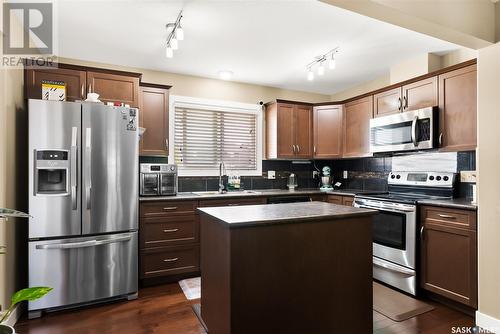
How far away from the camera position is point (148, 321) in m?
2.43

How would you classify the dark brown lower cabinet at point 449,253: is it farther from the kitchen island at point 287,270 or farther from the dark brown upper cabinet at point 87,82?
the dark brown upper cabinet at point 87,82

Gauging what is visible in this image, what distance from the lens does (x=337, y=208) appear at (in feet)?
7.03

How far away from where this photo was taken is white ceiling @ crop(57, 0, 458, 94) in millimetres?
2383

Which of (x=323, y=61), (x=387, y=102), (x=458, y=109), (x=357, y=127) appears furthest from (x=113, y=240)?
(x=458, y=109)

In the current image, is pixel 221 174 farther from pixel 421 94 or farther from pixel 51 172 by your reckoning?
pixel 421 94

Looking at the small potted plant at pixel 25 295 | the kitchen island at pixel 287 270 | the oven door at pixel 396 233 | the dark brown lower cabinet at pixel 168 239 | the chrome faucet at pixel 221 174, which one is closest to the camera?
the small potted plant at pixel 25 295

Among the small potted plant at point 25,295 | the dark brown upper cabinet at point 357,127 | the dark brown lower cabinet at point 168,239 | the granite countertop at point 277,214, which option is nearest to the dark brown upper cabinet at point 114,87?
the dark brown lower cabinet at point 168,239

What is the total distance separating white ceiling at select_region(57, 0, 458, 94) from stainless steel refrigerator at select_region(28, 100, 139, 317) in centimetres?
76

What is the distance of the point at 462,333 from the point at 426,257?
69 centimetres

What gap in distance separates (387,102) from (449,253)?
1.85 metres

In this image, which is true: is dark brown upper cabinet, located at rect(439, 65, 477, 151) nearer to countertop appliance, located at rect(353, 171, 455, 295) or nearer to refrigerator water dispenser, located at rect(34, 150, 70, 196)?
countertop appliance, located at rect(353, 171, 455, 295)

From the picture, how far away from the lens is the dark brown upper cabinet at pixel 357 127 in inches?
152

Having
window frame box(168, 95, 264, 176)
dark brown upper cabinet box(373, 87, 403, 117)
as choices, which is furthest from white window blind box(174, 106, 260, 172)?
dark brown upper cabinet box(373, 87, 403, 117)

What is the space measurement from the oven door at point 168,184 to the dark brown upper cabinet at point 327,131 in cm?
215
